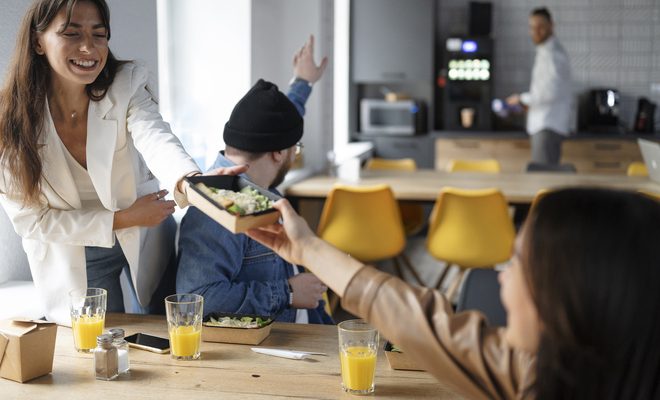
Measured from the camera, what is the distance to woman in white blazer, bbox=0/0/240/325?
6.71 ft

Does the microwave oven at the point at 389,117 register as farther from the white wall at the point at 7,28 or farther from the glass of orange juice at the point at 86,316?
the glass of orange juice at the point at 86,316

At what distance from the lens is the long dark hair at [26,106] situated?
203 cm

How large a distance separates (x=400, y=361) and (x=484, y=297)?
49.2 inches

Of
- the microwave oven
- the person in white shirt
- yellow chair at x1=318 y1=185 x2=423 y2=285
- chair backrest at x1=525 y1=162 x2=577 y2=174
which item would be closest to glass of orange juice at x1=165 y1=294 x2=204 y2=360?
yellow chair at x1=318 y1=185 x2=423 y2=285

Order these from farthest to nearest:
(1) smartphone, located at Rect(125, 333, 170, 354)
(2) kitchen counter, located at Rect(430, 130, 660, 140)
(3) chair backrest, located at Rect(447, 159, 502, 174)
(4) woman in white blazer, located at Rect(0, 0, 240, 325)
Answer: (2) kitchen counter, located at Rect(430, 130, 660, 140) → (3) chair backrest, located at Rect(447, 159, 502, 174) → (4) woman in white blazer, located at Rect(0, 0, 240, 325) → (1) smartphone, located at Rect(125, 333, 170, 354)

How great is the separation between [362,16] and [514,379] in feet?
21.5

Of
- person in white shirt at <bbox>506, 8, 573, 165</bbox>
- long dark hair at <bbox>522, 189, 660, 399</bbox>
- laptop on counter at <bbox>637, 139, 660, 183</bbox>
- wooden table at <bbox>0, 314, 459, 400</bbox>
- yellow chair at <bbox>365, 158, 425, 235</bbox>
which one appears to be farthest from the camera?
person in white shirt at <bbox>506, 8, 573, 165</bbox>

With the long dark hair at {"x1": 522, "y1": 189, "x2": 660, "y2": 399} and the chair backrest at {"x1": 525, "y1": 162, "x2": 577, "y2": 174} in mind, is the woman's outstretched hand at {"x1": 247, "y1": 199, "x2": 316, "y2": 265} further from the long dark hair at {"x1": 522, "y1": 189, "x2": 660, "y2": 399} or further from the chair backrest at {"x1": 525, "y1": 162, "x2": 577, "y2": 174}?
the chair backrest at {"x1": 525, "y1": 162, "x2": 577, "y2": 174}

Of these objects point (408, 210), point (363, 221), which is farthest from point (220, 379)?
point (408, 210)

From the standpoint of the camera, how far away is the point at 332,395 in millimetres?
1681

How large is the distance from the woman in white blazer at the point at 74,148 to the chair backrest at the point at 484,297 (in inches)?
45.6

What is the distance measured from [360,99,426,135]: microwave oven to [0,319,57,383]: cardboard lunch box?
602 cm

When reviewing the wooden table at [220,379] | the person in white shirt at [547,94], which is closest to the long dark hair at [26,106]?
the wooden table at [220,379]

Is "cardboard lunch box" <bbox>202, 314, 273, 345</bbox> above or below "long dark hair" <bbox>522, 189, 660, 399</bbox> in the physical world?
below
